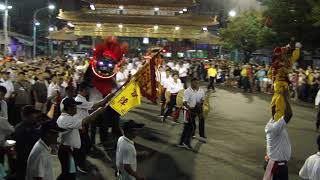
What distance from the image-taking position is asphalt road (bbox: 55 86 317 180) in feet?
29.2

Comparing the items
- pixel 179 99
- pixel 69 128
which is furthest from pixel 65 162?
pixel 179 99

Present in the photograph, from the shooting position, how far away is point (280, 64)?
7086mm

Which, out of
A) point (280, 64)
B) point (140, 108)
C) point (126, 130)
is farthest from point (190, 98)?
point (140, 108)

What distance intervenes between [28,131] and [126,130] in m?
1.34

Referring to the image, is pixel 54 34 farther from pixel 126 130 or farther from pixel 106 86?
pixel 126 130

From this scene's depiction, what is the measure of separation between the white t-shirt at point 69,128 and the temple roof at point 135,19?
3332 centimetres

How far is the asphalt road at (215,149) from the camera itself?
891 cm

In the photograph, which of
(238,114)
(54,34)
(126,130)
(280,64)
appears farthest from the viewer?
(54,34)

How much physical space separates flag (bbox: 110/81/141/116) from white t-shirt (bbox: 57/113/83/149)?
0.64 meters

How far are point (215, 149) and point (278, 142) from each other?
14.9 feet

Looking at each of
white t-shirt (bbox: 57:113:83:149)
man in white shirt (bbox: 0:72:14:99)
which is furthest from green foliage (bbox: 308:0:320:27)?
white t-shirt (bbox: 57:113:83:149)

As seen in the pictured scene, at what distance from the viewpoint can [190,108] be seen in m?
11.2

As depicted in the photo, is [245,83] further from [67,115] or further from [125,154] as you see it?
[125,154]

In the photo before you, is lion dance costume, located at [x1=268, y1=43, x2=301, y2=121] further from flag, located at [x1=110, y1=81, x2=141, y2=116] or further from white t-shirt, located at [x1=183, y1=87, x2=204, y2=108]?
white t-shirt, located at [x1=183, y1=87, x2=204, y2=108]
